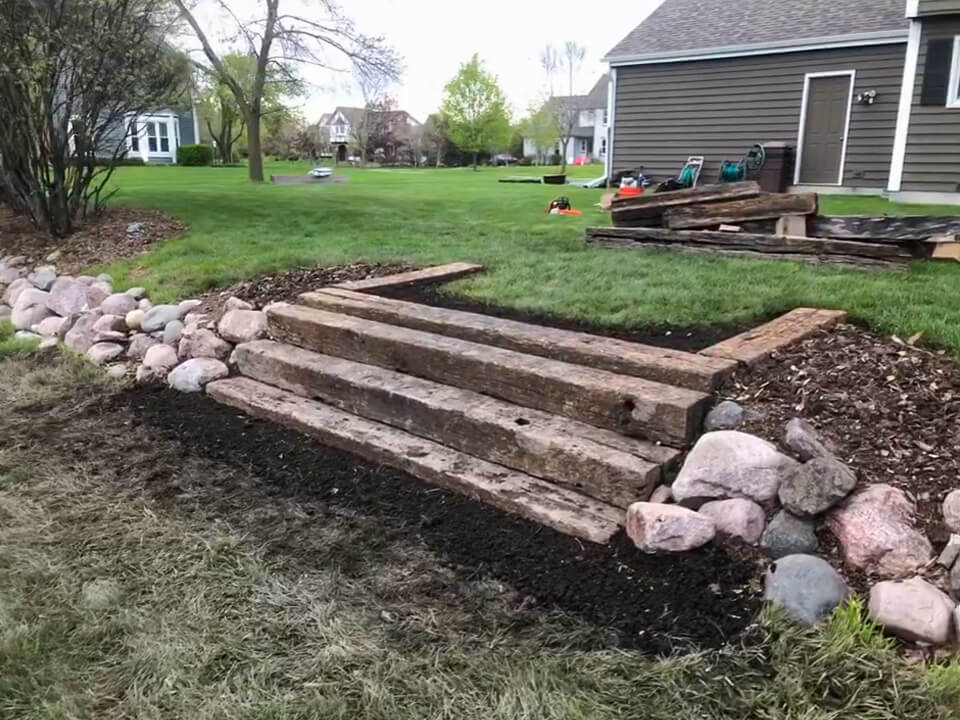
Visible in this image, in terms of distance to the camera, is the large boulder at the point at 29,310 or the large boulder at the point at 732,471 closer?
the large boulder at the point at 732,471

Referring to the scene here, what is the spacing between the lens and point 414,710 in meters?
1.76

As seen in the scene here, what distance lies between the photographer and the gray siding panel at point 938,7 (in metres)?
9.58

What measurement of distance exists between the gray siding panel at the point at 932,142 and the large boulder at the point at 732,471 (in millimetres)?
9791

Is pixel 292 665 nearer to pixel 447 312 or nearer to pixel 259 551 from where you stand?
pixel 259 551

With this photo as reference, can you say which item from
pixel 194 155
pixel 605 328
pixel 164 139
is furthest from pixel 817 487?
pixel 164 139

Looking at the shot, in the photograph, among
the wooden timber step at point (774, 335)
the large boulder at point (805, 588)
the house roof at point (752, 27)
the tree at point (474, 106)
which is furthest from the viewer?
the tree at point (474, 106)

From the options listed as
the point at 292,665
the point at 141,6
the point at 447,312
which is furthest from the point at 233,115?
the point at 292,665

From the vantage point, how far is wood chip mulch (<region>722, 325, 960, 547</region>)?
226cm

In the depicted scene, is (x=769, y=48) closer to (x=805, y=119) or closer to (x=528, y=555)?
(x=805, y=119)

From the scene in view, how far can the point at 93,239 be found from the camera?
23.7 feet

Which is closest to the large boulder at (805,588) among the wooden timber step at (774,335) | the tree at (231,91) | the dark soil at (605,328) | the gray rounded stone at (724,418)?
the gray rounded stone at (724,418)

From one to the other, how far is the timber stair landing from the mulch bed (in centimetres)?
346

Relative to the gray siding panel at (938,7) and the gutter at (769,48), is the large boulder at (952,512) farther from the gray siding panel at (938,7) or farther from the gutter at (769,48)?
the gutter at (769,48)

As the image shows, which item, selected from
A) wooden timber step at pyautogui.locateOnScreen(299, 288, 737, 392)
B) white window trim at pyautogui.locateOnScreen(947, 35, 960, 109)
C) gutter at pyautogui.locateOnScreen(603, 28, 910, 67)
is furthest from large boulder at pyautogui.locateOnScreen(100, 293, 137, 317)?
gutter at pyautogui.locateOnScreen(603, 28, 910, 67)
